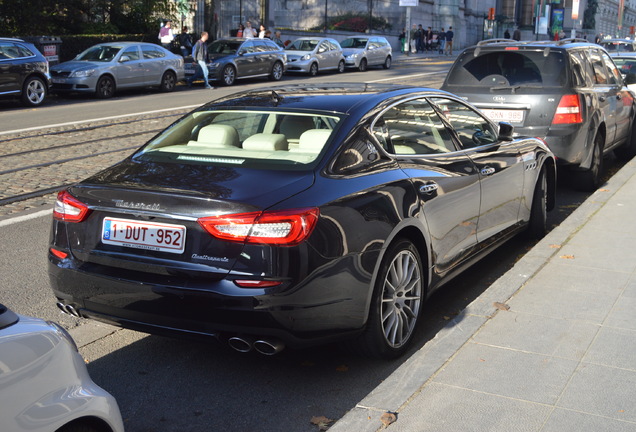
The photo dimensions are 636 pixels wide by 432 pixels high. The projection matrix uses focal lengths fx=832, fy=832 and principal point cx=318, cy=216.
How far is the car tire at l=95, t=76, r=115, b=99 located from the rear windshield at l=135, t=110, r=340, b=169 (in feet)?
57.0

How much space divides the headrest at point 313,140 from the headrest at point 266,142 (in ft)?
0.45

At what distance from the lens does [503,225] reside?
256 inches

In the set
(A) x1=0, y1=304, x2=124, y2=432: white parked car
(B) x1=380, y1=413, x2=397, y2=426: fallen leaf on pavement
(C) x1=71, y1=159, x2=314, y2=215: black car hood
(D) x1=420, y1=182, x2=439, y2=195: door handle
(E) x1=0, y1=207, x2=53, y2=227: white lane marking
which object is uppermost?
(C) x1=71, y1=159, x2=314, y2=215: black car hood

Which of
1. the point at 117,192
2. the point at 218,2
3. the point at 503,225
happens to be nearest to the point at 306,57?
the point at 218,2

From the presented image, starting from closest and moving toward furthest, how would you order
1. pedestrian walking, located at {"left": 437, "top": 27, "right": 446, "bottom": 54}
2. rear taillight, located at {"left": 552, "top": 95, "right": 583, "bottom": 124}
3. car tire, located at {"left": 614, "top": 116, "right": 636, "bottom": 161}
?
rear taillight, located at {"left": 552, "top": 95, "right": 583, "bottom": 124}
car tire, located at {"left": 614, "top": 116, "right": 636, "bottom": 161}
pedestrian walking, located at {"left": 437, "top": 27, "right": 446, "bottom": 54}

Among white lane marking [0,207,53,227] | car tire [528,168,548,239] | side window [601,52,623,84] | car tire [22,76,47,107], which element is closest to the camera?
car tire [528,168,548,239]

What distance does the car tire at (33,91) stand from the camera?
1984cm

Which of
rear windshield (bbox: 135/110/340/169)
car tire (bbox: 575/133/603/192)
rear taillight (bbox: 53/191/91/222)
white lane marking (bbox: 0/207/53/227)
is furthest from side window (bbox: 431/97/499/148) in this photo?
white lane marking (bbox: 0/207/53/227)

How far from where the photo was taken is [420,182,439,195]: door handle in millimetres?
5078

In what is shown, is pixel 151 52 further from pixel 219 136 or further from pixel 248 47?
pixel 219 136

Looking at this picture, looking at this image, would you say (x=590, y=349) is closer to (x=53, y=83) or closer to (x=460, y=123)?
(x=460, y=123)

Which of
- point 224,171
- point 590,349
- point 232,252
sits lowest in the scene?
point 590,349

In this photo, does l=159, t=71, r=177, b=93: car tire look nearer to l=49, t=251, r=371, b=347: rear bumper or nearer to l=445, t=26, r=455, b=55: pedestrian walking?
Result: l=49, t=251, r=371, b=347: rear bumper

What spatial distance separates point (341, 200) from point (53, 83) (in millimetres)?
19428
